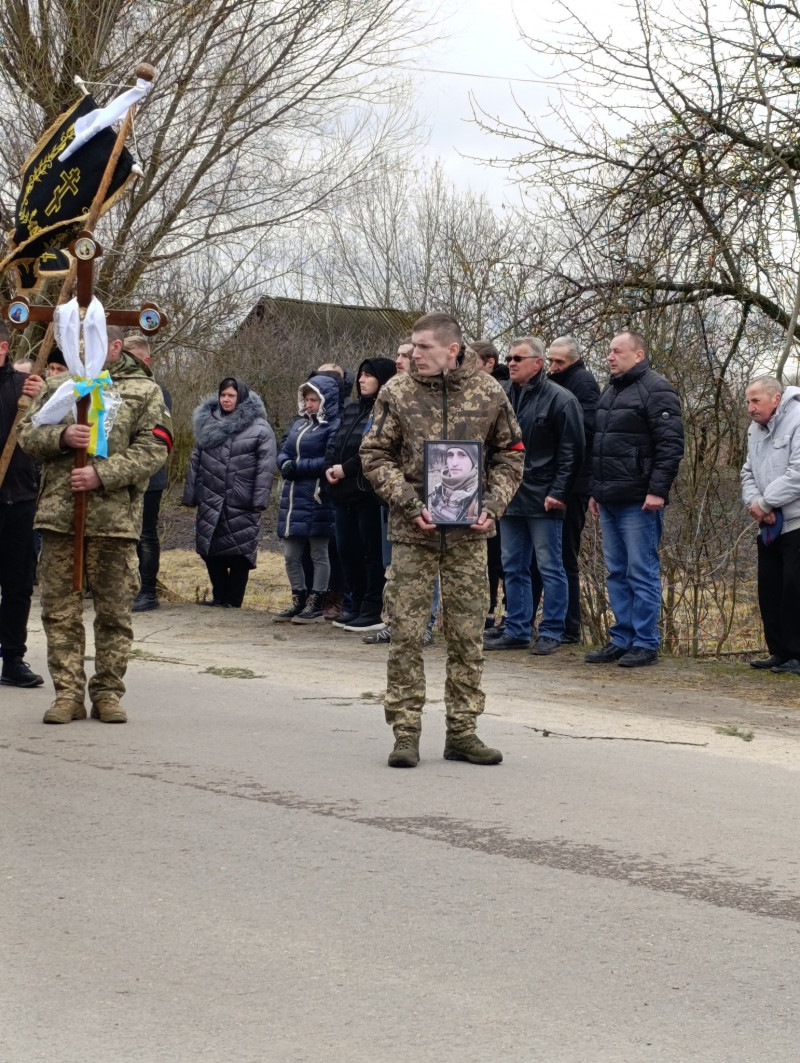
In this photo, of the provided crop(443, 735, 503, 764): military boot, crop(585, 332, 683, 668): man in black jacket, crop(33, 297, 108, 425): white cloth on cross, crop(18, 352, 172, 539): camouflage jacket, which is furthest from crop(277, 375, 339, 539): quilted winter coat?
crop(443, 735, 503, 764): military boot

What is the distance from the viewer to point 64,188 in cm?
898

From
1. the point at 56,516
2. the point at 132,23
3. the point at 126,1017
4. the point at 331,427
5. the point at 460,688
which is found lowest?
the point at 126,1017

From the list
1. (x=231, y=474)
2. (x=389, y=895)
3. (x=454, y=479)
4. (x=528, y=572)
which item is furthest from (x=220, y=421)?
(x=389, y=895)

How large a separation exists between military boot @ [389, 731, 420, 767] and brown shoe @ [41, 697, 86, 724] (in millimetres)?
1932

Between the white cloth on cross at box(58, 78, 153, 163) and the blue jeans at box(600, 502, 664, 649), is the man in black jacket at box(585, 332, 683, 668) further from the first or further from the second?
the white cloth on cross at box(58, 78, 153, 163)

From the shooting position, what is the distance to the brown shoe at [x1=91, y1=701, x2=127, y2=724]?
320 inches

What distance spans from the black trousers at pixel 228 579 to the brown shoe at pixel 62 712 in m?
5.82

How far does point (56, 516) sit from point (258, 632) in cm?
450

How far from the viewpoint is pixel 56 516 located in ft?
26.4

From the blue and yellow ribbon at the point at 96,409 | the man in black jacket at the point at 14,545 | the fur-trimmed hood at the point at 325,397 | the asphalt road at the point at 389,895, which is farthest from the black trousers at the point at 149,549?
the blue and yellow ribbon at the point at 96,409

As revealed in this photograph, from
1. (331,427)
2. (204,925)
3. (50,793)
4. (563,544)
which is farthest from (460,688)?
(331,427)

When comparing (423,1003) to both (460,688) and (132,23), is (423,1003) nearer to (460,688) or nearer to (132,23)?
(460,688)

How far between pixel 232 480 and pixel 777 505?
17.3 ft

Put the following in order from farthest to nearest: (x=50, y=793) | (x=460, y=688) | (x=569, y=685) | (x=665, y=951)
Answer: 1. (x=569, y=685)
2. (x=460, y=688)
3. (x=50, y=793)
4. (x=665, y=951)
